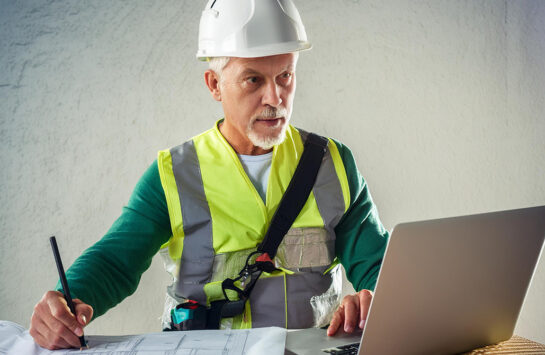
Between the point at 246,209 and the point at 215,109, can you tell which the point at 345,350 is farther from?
the point at 215,109

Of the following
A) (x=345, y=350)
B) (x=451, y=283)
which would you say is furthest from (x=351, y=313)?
(x=451, y=283)

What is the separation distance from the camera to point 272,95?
1.39 meters

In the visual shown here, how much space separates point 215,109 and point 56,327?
3.88 feet

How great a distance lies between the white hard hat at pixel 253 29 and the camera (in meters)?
1.36

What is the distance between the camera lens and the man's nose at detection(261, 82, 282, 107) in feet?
4.56

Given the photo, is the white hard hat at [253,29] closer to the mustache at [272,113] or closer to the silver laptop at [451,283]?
the mustache at [272,113]

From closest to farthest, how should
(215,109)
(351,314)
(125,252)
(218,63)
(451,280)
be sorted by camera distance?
(451,280) < (351,314) < (125,252) < (218,63) < (215,109)

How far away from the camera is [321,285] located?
1497mm

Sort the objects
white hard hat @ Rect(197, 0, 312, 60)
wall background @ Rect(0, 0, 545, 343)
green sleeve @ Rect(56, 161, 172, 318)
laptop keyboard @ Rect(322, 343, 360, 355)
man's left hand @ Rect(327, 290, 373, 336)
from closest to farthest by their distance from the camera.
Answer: laptop keyboard @ Rect(322, 343, 360, 355) < man's left hand @ Rect(327, 290, 373, 336) < green sleeve @ Rect(56, 161, 172, 318) < white hard hat @ Rect(197, 0, 312, 60) < wall background @ Rect(0, 0, 545, 343)

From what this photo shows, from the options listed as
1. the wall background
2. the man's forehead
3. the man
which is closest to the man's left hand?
the man

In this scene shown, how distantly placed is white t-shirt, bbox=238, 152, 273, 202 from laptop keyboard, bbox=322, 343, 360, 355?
2.12 ft

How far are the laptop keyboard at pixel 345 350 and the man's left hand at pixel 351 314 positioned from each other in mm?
58

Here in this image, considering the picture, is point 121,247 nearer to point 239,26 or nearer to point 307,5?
point 239,26

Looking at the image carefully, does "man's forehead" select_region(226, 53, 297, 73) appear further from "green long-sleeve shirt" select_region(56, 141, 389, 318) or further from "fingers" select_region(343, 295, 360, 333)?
"fingers" select_region(343, 295, 360, 333)
